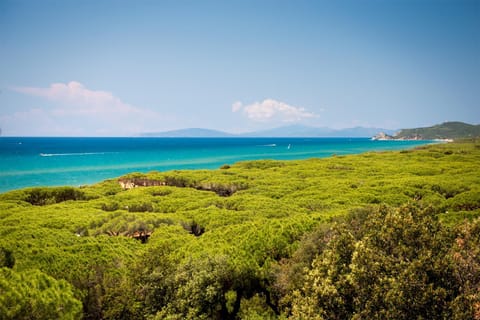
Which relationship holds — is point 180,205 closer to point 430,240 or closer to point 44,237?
point 44,237

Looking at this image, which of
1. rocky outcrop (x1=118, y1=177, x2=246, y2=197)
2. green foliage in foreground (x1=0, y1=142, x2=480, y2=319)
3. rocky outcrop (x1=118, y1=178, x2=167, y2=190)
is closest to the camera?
green foliage in foreground (x1=0, y1=142, x2=480, y2=319)

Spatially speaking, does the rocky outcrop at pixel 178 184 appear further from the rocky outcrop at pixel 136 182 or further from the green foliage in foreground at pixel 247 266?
the green foliage in foreground at pixel 247 266

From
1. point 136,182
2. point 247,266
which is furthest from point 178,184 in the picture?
point 247,266

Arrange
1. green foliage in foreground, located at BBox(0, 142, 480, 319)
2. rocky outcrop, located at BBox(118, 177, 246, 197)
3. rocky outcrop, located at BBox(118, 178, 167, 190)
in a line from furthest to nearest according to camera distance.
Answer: rocky outcrop, located at BBox(118, 178, 167, 190), rocky outcrop, located at BBox(118, 177, 246, 197), green foliage in foreground, located at BBox(0, 142, 480, 319)

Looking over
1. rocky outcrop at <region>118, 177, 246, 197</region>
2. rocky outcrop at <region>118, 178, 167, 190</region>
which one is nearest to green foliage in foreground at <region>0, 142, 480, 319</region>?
rocky outcrop at <region>118, 177, 246, 197</region>

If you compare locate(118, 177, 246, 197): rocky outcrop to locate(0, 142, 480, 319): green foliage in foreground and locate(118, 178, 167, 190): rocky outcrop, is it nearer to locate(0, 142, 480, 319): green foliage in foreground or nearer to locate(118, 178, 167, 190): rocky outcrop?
locate(118, 178, 167, 190): rocky outcrop

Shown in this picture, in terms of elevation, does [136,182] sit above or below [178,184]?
above

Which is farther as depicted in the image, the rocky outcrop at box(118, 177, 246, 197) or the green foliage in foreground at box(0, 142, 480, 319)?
the rocky outcrop at box(118, 177, 246, 197)

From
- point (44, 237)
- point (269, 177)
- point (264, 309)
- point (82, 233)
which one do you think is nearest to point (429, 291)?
point (264, 309)

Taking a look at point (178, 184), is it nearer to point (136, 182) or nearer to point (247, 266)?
point (136, 182)

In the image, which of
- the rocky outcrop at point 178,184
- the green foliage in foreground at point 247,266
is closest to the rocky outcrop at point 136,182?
the rocky outcrop at point 178,184

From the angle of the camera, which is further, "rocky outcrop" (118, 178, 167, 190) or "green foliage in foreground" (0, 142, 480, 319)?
"rocky outcrop" (118, 178, 167, 190)

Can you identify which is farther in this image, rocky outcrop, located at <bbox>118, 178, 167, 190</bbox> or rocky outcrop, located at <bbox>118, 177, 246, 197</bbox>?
rocky outcrop, located at <bbox>118, 178, 167, 190</bbox>

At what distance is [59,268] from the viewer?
15.9 metres
